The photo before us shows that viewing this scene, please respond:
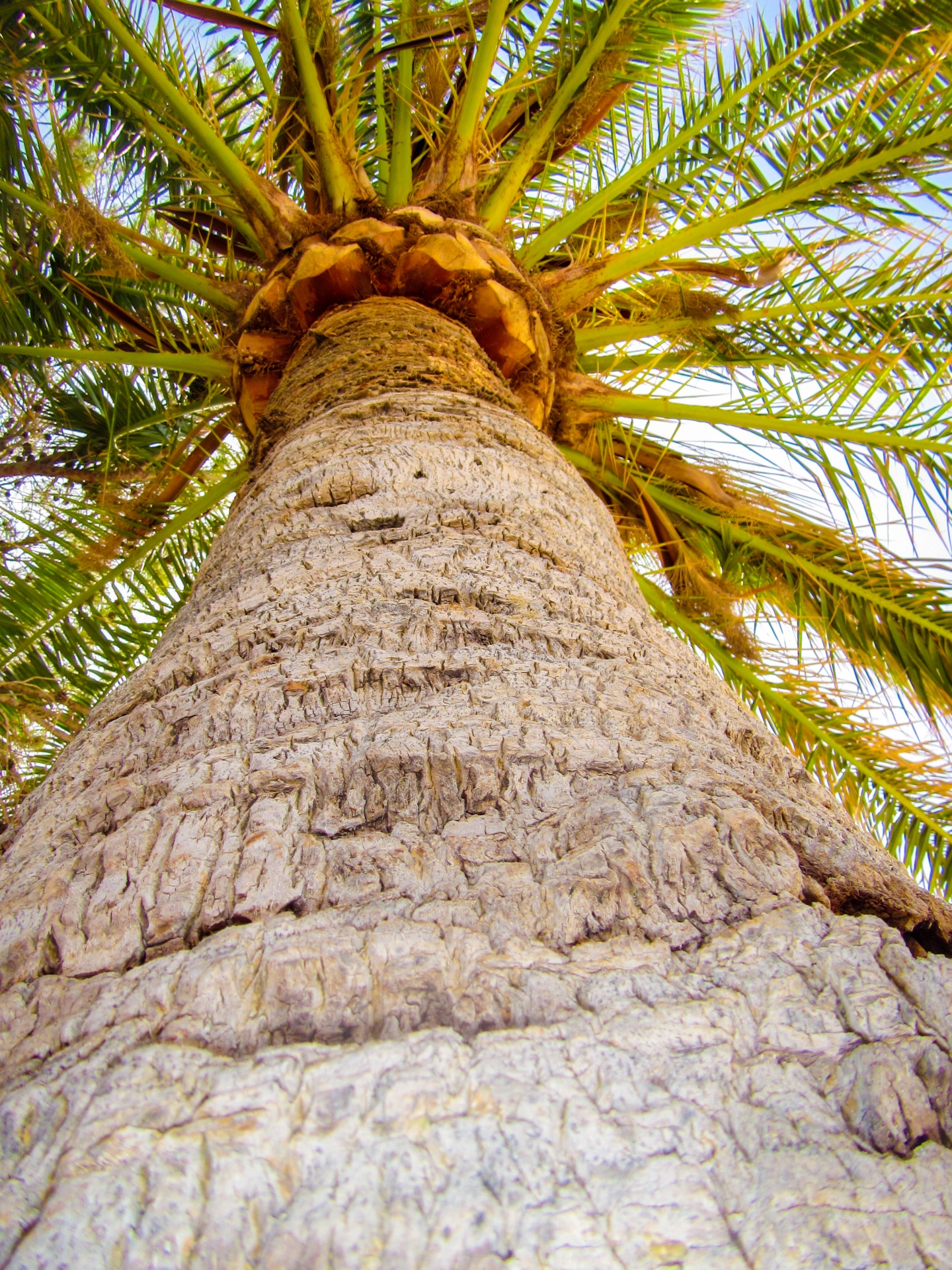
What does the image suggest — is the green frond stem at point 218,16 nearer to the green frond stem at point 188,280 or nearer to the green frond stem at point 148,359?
the green frond stem at point 188,280

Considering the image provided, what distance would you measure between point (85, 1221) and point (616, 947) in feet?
1.25

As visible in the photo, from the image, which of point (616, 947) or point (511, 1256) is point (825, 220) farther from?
point (511, 1256)

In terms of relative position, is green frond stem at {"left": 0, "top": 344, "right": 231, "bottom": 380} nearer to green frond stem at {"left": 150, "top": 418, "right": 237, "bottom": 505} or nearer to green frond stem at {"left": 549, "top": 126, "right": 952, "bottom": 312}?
green frond stem at {"left": 150, "top": 418, "right": 237, "bottom": 505}

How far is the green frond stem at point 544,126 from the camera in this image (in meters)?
3.32

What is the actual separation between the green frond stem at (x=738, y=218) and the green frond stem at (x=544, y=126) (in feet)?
1.51

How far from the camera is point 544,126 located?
346 centimetres

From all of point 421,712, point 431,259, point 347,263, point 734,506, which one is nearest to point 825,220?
point 734,506

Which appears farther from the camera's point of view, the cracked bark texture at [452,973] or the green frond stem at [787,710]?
the green frond stem at [787,710]

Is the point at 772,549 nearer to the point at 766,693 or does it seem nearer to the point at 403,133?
the point at 766,693

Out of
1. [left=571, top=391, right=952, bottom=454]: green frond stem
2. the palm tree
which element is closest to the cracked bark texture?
the palm tree

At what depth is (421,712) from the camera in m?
0.93

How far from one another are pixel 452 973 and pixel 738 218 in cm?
317

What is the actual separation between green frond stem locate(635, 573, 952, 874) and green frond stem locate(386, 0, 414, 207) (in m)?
1.94

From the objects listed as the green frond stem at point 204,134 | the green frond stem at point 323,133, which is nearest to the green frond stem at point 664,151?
the green frond stem at point 323,133
